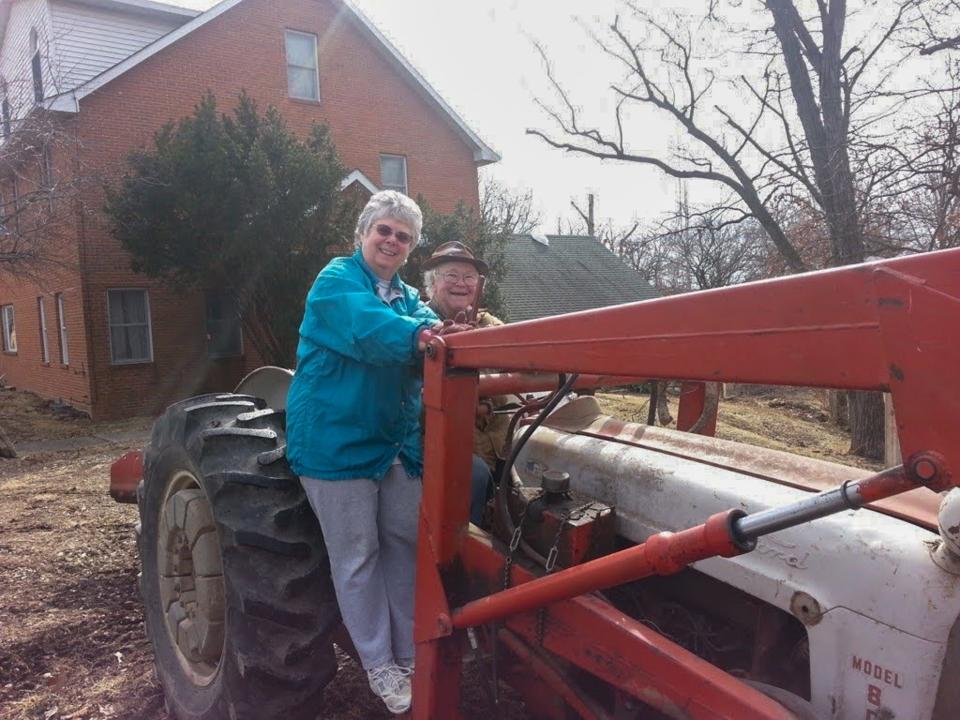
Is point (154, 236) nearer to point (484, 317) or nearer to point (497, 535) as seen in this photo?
point (484, 317)

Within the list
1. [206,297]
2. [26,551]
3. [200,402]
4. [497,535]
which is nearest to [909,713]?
[497,535]

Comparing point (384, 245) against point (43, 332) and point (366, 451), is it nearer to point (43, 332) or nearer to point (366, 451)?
point (366, 451)

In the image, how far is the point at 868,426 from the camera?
9805mm

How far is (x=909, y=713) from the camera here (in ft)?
5.15

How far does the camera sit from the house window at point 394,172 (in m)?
18.3

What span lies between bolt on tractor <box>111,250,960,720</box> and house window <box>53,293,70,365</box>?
47.4 ft

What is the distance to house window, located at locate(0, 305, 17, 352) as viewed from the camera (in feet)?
65.8

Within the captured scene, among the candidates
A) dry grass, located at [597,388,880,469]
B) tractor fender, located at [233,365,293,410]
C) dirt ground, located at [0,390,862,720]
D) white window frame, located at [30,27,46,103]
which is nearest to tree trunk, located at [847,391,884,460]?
dry grass, located at [597,388,880,469]

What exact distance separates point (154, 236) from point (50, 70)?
12.0 feet

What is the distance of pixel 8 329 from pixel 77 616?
19.9m

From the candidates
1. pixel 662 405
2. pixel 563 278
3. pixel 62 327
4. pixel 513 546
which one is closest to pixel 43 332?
pixel 62 327

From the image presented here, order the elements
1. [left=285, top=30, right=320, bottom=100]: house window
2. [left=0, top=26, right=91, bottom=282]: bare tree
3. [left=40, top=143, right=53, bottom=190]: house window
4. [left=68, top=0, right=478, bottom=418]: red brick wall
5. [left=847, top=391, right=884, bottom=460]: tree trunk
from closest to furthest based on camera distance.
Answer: [left=847, top=391, right=884, bottom=460]: tree trunk
[left=0, top=26, right=91, bottom=282]: bare tree
[left=40, top=143, right=53, bottom=190]: house window
[left=68, top=0, right=478, bottom=418]: red brick wall
[left=285, top=30, right=320, bottom=100]: house window

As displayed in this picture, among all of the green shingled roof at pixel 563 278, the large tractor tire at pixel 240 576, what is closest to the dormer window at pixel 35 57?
the green shingled roof at pixel 563 278

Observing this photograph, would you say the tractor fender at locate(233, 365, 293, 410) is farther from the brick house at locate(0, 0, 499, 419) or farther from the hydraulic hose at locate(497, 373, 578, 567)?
the brick house at locate(0, 0, 499, 419)
